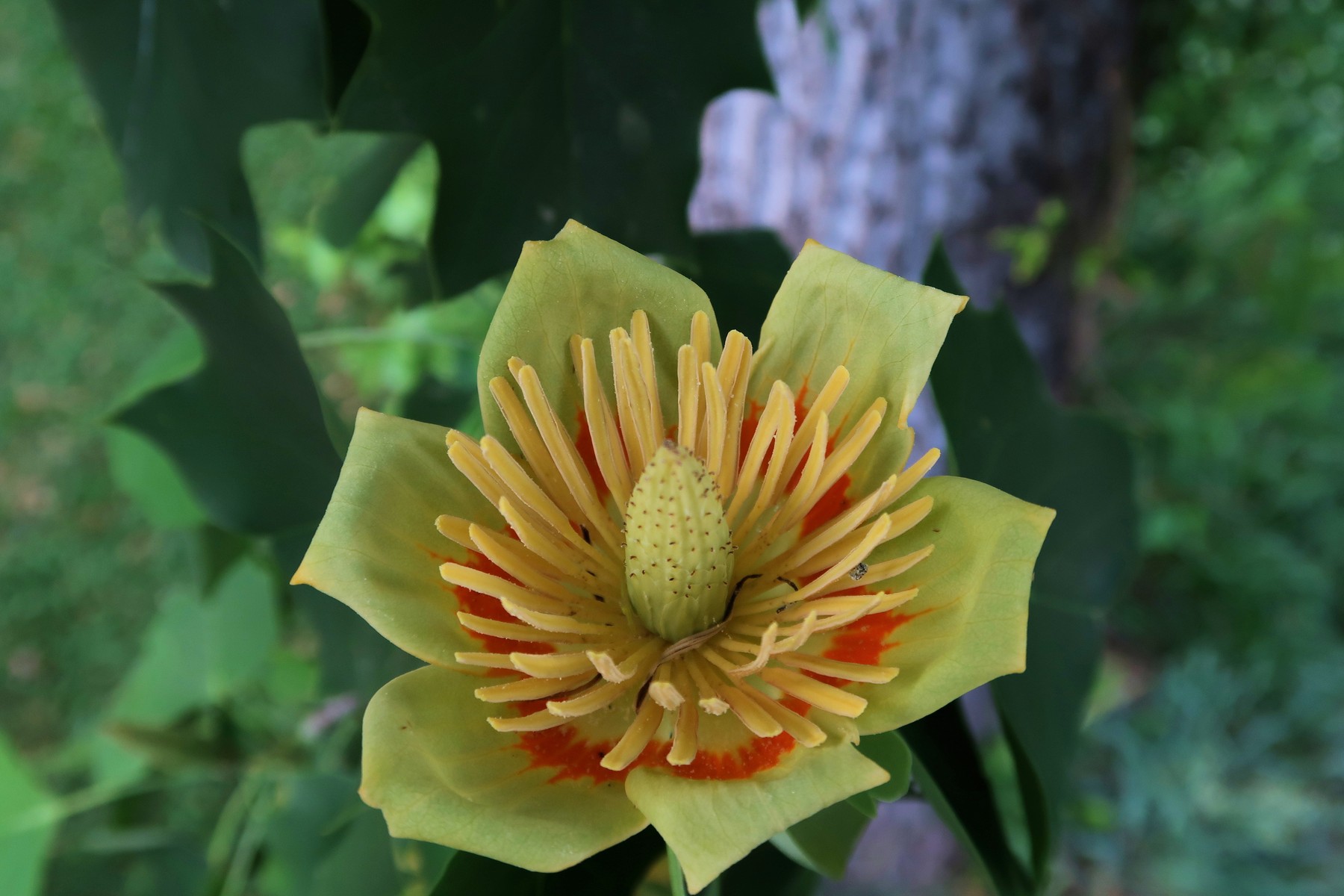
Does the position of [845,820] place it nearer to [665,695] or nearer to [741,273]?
[665,695]

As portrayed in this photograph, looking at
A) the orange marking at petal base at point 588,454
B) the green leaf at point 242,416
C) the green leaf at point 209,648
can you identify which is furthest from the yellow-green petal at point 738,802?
the green leaf at point 209,648

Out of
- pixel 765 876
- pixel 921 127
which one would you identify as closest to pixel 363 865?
pixel 765 876

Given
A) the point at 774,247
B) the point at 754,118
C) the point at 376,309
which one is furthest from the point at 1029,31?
the point at 376,309

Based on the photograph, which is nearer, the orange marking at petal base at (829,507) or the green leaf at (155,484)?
the orange marking at petal base at (829,507)

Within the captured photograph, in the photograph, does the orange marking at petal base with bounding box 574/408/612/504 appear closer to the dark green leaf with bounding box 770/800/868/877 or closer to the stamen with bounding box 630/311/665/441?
the stamen with bounding box 630/311/665/441

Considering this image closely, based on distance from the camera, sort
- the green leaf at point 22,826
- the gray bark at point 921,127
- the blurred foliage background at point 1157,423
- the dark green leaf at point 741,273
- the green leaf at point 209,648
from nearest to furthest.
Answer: the dark green leaf at point 741,273 < the green leaf at point 22,826 < the green leaf at point 209,648 < the gray bark at point 921,127 < the blurred foliage background at point 1157,423

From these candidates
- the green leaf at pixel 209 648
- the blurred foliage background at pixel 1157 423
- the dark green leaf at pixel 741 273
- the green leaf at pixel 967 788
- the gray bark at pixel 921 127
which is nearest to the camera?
the green leaf at pixel 967 788

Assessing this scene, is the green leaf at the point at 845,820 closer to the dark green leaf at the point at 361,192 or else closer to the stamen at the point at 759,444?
the stamen at the point at 759,444

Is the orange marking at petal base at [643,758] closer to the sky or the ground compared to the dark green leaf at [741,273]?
closer to the ground
